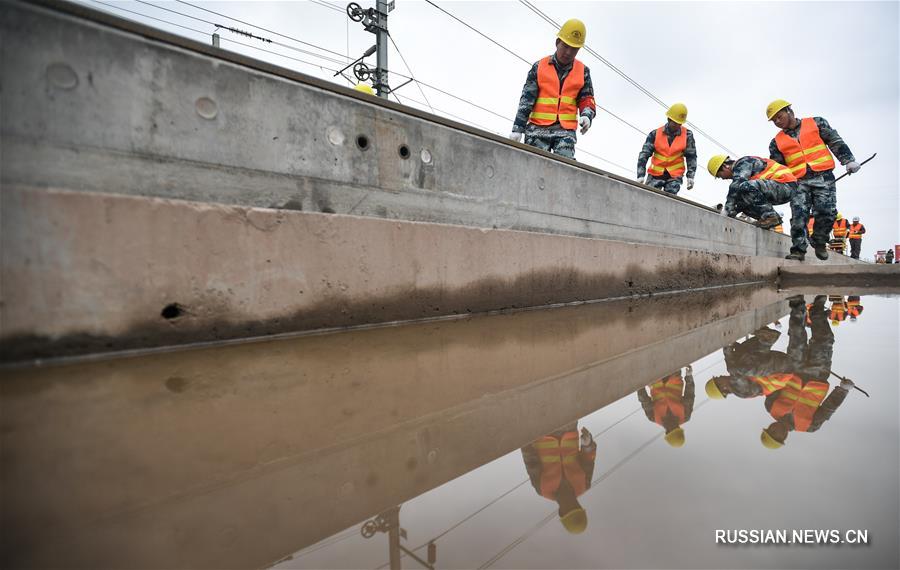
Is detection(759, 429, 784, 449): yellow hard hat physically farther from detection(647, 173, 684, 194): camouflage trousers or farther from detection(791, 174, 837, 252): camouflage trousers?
detection(791, 174, 837, 252): camouflage trousers

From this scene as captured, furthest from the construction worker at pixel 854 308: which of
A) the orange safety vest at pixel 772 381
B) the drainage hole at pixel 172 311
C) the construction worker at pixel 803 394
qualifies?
the drainage hole at pixel 172 311

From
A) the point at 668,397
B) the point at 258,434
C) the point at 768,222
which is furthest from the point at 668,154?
the point at 258,434

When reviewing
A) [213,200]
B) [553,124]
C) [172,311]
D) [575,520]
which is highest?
[553,124]

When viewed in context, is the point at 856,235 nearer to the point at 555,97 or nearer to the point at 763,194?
the point at 763,194

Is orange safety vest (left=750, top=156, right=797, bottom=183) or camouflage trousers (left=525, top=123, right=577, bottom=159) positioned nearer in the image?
camouflage trousers (left=525, top=123, right=577, bottom=159)

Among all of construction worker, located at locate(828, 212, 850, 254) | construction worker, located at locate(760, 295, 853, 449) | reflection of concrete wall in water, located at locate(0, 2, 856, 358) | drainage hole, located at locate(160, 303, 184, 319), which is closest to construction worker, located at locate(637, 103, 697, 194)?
reflection of concrete wall in water, located at locate(0, 2, 856, 358)

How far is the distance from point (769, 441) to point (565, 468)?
57cm

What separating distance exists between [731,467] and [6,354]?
2.19 m

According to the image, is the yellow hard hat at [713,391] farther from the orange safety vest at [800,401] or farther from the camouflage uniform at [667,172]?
the camouflage uniform at [667,172]

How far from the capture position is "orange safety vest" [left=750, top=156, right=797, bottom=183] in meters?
6.50

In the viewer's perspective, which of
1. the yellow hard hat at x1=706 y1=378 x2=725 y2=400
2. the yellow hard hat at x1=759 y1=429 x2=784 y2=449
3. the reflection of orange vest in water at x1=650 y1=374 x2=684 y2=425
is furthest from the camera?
the yellow hard hat at x1=706 y1=378 x2=725 y2=400

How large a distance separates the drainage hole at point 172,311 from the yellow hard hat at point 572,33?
4.07 metres

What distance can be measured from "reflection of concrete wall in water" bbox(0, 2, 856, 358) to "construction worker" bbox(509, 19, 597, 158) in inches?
52.7

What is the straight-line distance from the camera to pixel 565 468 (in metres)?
0.97
